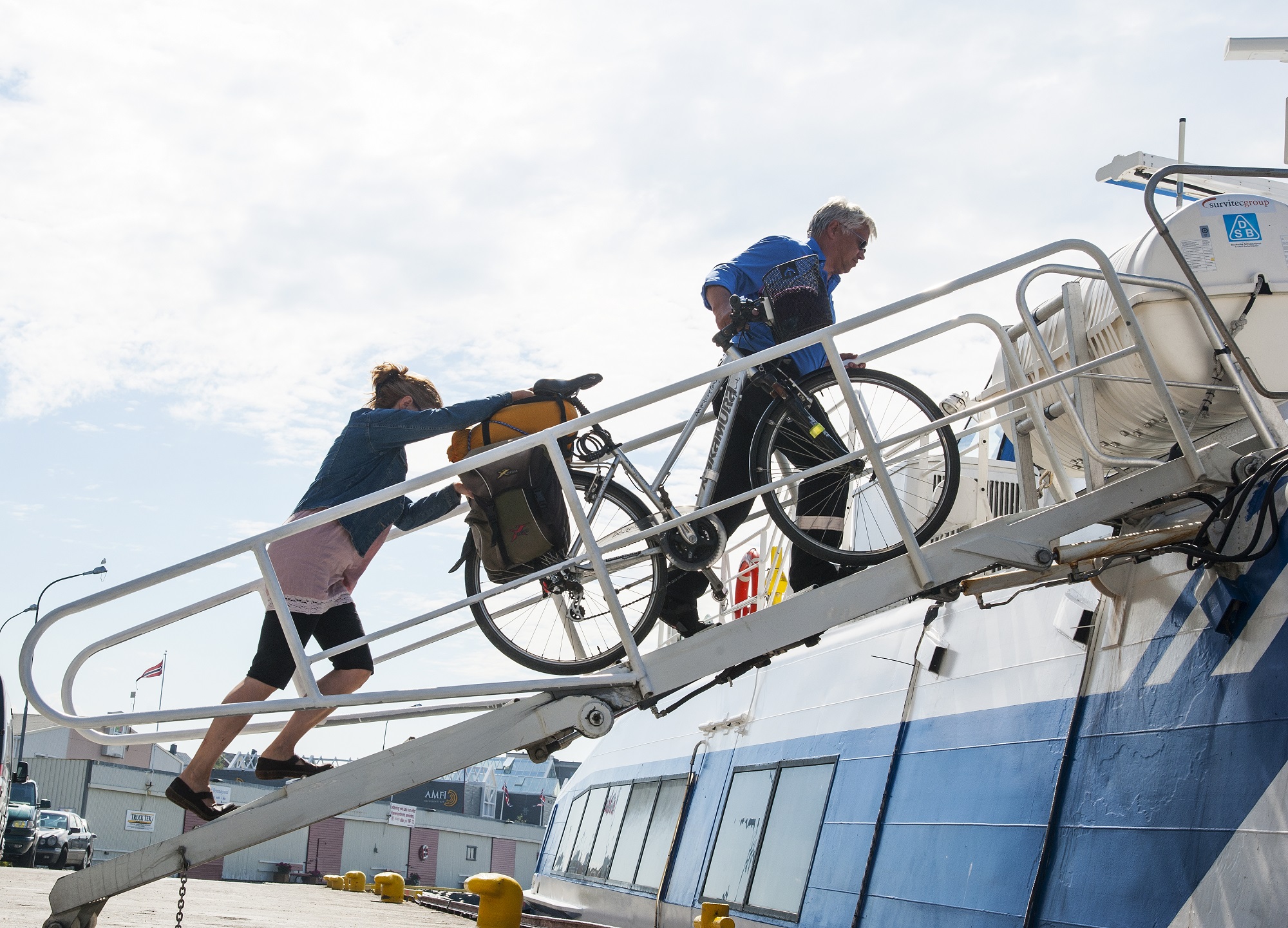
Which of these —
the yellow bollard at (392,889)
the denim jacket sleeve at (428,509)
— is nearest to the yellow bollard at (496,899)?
the denim jacket sleeve at (428,509)

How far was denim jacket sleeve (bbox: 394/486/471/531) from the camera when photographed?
4.87m

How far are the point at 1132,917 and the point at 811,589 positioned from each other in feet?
4.99

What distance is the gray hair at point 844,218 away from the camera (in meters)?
5.05

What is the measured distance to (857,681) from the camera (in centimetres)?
591

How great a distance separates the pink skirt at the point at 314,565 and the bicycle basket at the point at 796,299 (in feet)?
6.56

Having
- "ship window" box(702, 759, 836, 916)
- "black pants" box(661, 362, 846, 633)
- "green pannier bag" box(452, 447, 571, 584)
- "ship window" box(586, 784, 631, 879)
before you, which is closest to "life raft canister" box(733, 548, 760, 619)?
"ship window" box(586, 784, 631, 879)

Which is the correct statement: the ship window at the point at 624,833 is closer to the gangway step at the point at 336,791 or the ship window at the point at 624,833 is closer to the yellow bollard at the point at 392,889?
the gangway step at the point at 336,791

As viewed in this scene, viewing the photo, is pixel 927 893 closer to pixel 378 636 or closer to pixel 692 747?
pixel 378 636

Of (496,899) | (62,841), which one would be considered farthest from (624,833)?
(62,841)

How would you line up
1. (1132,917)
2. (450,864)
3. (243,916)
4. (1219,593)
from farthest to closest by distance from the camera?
1. (450,864)
2. (243,916)
3. (1219,593)
4. (1132,917)

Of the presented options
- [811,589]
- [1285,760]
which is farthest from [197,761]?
[1285,760]

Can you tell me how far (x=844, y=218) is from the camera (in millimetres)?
5055

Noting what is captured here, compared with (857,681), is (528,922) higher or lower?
lower

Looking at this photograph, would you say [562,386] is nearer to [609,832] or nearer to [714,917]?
[714,917]
